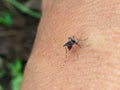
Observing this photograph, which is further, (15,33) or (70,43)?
(15,33)

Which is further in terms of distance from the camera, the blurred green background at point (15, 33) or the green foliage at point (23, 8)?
the green foliage at point (23, 8)

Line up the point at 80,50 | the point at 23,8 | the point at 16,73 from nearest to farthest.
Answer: the point at 80,50 < the point at 16,73 < the point at 23,8

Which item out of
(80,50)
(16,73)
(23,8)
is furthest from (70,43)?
(23,8)

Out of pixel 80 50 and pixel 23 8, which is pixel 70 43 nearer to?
pixel 80 50

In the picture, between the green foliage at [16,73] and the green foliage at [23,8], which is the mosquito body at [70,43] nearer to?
the green foliage at [16,73]

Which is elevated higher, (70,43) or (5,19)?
(5,19)

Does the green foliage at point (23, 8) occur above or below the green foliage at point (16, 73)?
above

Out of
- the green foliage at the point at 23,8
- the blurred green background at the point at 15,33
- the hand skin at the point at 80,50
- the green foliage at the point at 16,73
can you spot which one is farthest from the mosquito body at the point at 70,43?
the green foliage at the point at 23,8
